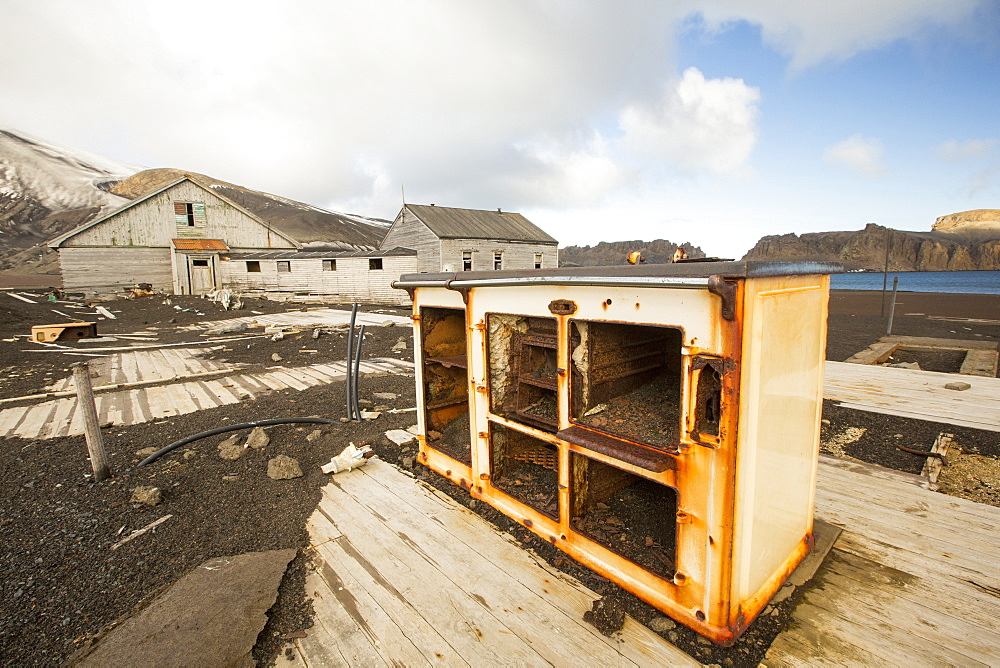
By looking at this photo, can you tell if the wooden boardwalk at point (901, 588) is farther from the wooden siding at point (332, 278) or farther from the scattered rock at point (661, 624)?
the wooden siding at point (332, 278)

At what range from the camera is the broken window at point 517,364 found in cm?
358

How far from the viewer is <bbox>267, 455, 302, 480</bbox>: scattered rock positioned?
4531mm

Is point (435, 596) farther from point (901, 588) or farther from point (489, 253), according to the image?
point (489, 253)

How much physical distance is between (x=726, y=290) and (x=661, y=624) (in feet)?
6.27

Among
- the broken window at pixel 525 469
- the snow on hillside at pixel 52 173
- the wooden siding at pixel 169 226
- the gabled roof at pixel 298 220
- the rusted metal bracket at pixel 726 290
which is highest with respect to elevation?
the snow on hillside at pixel 52 173

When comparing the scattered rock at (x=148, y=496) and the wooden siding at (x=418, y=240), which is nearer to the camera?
the scattered rock at (x=148, y=496)

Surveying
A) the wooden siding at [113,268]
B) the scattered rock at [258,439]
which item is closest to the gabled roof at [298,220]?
the wooden siding at [113,268]

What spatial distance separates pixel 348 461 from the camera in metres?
4.66

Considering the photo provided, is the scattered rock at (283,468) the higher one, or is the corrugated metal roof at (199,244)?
the corrugated metal roof at (199,244)

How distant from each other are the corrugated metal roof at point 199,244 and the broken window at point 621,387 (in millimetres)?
31249

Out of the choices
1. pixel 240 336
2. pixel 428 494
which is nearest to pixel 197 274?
pixel 240 336

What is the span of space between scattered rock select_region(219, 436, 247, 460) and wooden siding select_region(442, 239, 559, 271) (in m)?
23.1

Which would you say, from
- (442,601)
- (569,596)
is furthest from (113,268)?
(569,596)

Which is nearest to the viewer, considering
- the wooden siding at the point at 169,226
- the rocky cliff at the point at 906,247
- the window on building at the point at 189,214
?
the wooden siding at the point at 169,226
